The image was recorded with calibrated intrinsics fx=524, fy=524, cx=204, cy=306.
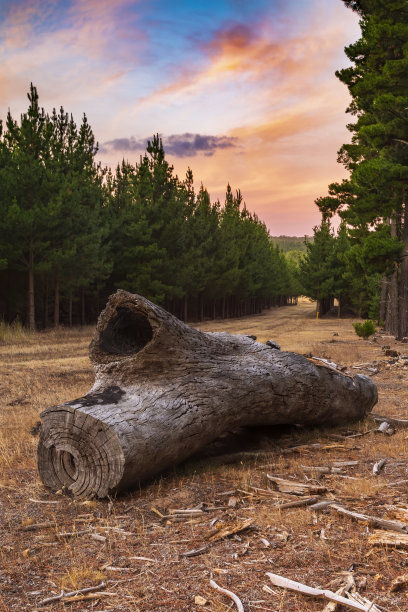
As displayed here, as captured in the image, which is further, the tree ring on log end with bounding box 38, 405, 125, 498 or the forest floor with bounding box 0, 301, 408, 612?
the tree ring on log end with bounding box 38, 405, 125, 498

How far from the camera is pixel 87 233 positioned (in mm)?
31797

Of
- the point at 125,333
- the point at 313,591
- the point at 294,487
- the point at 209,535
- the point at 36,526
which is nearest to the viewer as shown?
the point at 313,591

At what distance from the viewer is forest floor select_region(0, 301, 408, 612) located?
350cm

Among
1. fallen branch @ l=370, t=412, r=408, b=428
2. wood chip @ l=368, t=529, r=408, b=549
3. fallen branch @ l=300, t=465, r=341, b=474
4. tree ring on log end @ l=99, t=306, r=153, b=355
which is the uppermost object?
tree ring on log end @ l=99, t=306, r=153, b=355

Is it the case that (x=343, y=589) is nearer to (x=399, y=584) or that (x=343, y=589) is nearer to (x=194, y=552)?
(x=399, y=584)

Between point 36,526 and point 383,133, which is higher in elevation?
point 383,133

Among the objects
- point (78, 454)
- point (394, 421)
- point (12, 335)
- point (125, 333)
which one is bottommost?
point (394, 421)

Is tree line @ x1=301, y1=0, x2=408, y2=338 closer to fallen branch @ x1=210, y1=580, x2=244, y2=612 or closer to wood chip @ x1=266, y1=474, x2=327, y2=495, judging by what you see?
wood chip @ x1=266, y1=474, x2=327, y2=495

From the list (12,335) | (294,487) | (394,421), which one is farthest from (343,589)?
(12,335)

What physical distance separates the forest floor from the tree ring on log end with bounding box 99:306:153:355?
1730 millimetres

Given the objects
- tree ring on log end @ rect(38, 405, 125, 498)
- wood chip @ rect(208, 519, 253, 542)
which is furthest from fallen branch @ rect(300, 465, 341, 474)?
tree ring on log end @ rect(38, 405, 125, 498)

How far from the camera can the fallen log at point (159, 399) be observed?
5426mm

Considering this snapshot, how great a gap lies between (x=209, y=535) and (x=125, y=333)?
344 cm

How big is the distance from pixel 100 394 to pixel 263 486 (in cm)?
209
